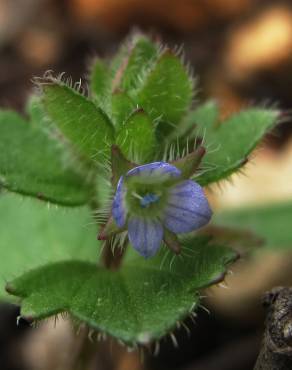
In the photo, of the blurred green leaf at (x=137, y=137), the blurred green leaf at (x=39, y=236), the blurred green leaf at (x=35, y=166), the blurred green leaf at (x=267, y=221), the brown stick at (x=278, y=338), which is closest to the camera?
the brown stick at (x=278, y=338)

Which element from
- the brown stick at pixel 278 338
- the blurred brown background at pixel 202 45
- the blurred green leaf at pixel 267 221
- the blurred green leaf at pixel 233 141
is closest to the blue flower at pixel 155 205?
the blurred green leaf at pixel 233 141

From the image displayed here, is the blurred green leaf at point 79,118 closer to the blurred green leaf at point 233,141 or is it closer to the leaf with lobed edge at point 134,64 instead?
the leaf with lobed edge at point 134,64

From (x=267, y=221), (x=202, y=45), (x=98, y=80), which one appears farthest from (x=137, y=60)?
(x=202, y=45)

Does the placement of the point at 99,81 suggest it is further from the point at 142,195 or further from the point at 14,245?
the point at 14,245

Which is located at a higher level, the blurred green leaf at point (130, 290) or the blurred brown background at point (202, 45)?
the blurred brown background at point (202, 45)

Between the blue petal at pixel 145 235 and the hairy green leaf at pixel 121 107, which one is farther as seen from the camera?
the hairy green leaf at pixel 121 107

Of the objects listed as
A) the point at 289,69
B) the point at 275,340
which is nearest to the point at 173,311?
the point at 275,340
